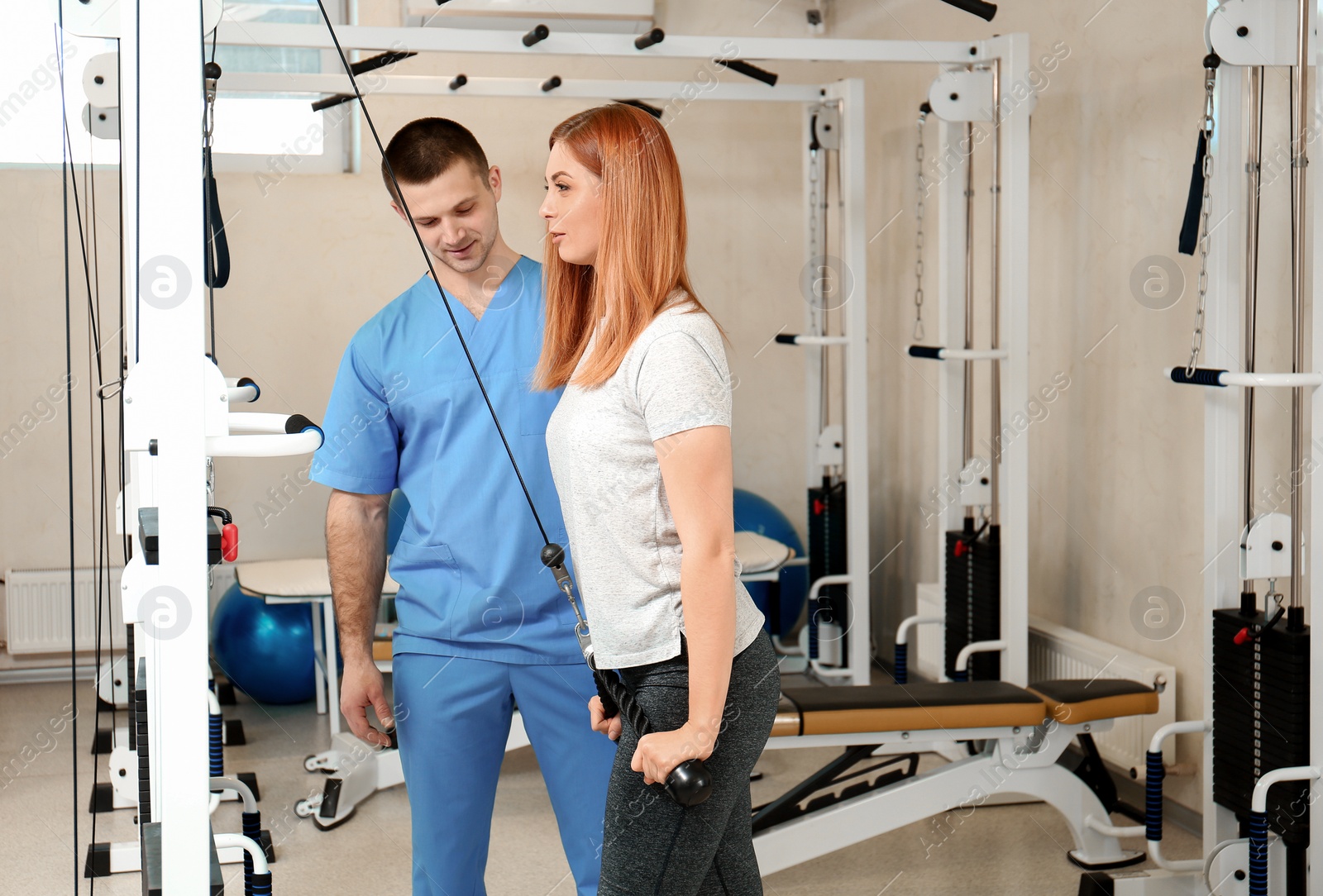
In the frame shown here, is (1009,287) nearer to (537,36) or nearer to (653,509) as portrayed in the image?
(537,36)

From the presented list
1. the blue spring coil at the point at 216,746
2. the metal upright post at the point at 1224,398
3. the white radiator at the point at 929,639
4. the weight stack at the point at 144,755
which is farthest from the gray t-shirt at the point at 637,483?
the white radiator at the point at 929,639

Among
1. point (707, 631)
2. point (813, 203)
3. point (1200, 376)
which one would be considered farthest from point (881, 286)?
point (707, 631)

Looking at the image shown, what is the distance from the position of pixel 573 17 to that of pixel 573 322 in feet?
11.0

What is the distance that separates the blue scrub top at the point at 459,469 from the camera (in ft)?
5.62

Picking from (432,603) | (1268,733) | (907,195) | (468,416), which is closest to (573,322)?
(468,416)

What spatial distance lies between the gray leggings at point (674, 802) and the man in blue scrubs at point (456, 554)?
1.21ft

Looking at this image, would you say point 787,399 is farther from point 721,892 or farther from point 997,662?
point 721,892

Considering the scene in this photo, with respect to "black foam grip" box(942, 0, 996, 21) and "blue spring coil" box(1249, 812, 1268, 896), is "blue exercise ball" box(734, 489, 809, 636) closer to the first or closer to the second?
"black foam grip" box(942, 0, 996, 21)

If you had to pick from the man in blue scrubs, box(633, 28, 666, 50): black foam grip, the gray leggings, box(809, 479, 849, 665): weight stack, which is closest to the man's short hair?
the man in blue scrubs

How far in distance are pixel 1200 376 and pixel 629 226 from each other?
1434 mm

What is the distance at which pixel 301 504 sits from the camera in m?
4.71

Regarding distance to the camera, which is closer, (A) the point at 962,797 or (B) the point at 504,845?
(A) the point at 962,797

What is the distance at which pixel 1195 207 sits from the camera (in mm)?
2361

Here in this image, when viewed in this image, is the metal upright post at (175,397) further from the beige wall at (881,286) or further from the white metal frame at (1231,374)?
the beige wall at (881,286)
